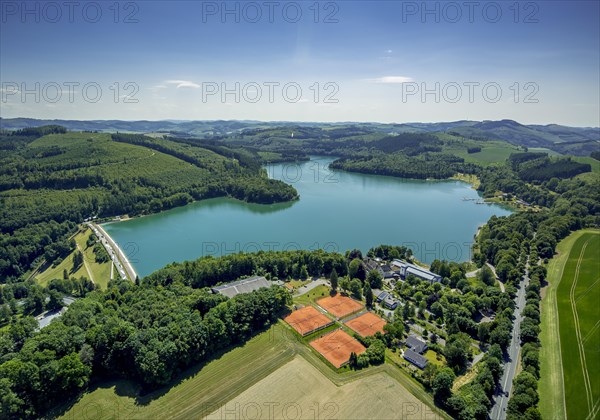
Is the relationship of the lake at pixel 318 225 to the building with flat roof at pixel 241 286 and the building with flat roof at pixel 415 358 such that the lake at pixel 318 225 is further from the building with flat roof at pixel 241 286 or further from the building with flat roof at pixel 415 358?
the building with flat roof at pixel 415 358

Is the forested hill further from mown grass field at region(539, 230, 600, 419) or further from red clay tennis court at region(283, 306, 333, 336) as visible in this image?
mown grass field at region(539, 230, 600, 419)

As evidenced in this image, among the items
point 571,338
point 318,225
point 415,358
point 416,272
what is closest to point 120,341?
point 415,358

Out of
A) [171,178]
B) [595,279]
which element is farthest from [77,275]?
[595,279]

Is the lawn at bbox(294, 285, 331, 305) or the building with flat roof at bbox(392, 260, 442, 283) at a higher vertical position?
the building with flat roof at bbox(392, 260, 442, 283)

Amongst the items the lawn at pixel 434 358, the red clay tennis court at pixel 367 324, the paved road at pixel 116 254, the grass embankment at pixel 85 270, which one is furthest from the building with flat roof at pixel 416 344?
the grass embankment at pixel 85 270

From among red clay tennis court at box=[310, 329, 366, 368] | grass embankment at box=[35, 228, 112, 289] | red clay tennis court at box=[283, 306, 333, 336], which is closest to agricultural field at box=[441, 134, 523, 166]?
red clay tennis court at box=[283, 306, 333, 336]

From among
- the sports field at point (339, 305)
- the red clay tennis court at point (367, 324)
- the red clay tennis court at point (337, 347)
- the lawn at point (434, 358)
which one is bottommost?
the lawn at point (434, 358)
